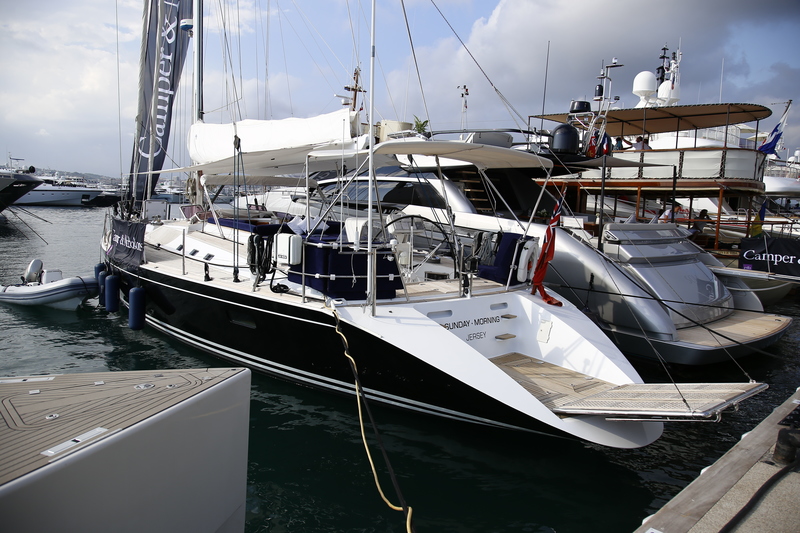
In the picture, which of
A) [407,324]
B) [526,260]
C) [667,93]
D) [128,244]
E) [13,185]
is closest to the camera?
[407,324]

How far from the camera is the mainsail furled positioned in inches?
426

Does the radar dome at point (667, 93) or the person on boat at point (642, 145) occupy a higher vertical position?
the radar dome at point (667, 93)

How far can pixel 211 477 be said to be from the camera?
2977 millimetres

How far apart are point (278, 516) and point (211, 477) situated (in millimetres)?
1181

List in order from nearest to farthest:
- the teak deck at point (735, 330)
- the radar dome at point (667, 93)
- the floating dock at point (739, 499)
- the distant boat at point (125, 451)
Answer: the distant boat at point (125, 451), the floating dock at point (739, 499), the teak deck at point (735, 330), the radar dome at point (667, 93)

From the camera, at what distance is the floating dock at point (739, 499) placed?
258 cm

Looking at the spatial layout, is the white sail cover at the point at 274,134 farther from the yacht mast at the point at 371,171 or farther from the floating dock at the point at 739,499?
the floating dock at the point at 739,499

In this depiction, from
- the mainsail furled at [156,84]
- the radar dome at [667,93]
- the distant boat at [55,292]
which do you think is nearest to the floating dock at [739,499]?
the distant boat at [55,292]

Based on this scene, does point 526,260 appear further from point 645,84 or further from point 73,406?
point 645,84

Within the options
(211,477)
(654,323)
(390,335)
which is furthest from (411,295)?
(654,323)

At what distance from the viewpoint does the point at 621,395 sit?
14.9ft

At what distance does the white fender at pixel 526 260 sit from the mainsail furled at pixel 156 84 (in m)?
8.09

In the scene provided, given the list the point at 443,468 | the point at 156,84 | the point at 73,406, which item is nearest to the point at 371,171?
the point at 443,468

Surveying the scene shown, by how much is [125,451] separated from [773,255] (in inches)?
461
